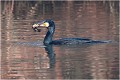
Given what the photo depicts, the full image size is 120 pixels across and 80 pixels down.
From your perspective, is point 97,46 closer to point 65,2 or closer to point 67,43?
point 67,43

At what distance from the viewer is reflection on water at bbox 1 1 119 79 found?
12.5 m

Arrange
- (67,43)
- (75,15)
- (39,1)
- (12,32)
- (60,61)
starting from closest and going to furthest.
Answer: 1. (60,61)
2. (67,43)
3. (12,32)
4. (75,15)
5. (39,1)

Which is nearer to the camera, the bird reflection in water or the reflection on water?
the reflection on water

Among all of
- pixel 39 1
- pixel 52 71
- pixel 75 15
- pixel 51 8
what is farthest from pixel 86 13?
pixel 52 71

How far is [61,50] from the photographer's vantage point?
15.7 metres

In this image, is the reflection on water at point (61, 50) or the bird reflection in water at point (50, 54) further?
the bird reflection in water at point (50, 54)

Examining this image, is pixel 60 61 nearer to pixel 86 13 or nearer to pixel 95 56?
pixel 95 56

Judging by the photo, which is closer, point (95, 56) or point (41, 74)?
point (41, 74)

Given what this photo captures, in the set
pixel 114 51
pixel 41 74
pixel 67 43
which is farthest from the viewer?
pixel 67 43

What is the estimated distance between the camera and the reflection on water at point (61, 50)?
12.5 m

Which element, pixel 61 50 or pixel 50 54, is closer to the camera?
pixel 50 54

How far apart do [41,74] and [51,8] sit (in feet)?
64.1

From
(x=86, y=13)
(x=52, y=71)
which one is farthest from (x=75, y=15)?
(x=52, y=71)

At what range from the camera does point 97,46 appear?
16141mm
